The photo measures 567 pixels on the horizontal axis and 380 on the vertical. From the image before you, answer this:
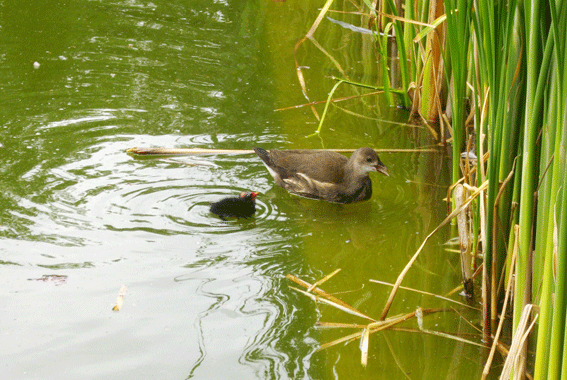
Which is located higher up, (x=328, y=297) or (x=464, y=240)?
(x=464, y=240)

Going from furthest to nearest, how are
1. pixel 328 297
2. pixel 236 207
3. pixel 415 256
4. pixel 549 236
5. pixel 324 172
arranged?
pixel 324 172
pixel 236 207
pixel 328 297
pixel 415 256
pixel 549 236

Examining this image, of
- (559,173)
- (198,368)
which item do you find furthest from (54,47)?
(559,173)

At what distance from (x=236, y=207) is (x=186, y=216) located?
360 millimetres

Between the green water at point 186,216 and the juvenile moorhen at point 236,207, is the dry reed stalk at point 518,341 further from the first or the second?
the juvenile moorhen at point 236,207

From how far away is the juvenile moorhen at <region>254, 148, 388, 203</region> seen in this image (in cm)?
465

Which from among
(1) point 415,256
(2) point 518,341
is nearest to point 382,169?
(1) point 415,256

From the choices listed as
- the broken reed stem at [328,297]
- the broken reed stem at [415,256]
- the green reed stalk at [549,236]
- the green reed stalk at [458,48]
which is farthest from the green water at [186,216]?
the green reed stalk at [458,48]

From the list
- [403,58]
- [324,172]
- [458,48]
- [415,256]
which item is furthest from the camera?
[403,58]

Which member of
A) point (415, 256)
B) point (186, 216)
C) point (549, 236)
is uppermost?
point (549, 236)

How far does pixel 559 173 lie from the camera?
217 cm

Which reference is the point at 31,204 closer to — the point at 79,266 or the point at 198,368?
the point at 79,266

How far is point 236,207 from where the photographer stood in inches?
163

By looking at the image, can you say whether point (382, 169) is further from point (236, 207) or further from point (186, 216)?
point (186, 216)

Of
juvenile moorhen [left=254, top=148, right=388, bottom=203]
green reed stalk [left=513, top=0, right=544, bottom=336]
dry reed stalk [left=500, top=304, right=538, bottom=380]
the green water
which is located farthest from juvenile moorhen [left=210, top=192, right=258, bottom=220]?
dry reed stalk [left=500, top=304, right=538, bottom=380]
